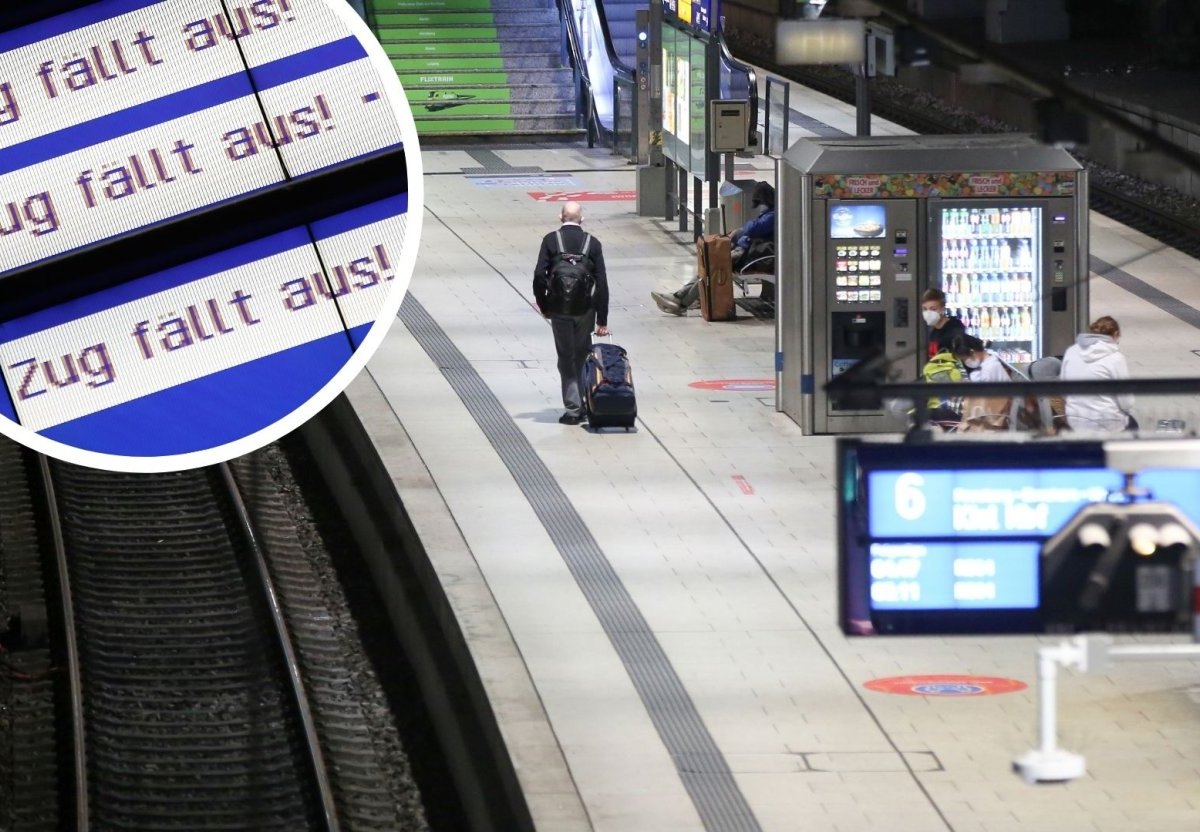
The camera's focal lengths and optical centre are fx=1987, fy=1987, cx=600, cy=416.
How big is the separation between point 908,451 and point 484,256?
17.4 metres

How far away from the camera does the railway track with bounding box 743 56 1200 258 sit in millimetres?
22891

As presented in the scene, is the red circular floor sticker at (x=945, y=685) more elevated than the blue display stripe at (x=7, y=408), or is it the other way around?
the blue display stripe at (x=7, y=408)

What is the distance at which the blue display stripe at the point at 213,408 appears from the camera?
2162 mm

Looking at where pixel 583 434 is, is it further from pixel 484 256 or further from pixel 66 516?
pixel 484 256

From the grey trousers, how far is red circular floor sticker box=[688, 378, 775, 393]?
1618mm

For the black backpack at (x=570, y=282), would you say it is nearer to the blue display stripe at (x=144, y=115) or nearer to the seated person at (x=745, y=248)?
the seated person at (x=745, y=248)

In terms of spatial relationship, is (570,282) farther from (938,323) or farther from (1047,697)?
(1047,697)

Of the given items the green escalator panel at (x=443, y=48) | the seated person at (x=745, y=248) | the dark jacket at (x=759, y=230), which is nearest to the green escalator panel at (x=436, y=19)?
the green escalator panel at (x=443, y=48)

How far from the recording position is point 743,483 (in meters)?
13.0

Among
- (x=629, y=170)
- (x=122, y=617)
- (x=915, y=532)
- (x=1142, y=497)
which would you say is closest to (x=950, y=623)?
(x=915, y=532)

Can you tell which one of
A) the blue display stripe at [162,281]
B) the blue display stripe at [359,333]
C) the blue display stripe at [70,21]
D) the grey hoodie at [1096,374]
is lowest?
the grey hoodie at [1096,374]

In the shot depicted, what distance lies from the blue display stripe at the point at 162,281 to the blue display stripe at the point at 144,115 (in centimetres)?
15

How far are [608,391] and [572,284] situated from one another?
81 centimetres

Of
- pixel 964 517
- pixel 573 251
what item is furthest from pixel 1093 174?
pixel 964 517
